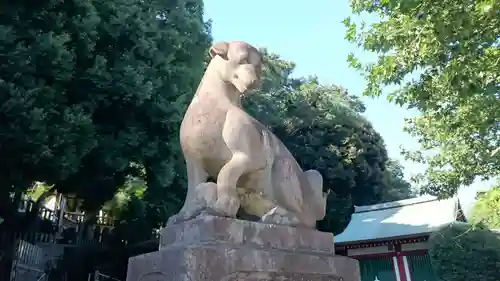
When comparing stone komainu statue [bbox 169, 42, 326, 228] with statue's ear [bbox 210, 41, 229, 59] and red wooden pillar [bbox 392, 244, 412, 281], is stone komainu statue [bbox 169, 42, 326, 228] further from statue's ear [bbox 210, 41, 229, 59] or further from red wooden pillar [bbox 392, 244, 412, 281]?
red wooden pillar [bbox 392, 244, 412, 281]

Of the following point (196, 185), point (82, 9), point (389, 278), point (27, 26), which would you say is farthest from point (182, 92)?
point (389, 278)

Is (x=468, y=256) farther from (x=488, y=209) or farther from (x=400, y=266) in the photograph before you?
(x=488, y=209)

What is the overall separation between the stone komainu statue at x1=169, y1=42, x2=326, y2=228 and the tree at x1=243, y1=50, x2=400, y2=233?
17.1 metres

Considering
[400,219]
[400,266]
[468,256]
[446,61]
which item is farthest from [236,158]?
[400,219]

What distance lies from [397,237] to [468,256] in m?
3.61

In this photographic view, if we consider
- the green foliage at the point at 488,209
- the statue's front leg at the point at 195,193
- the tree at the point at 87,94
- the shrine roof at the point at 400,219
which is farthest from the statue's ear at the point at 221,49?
the shrine roof at the point at 400,219

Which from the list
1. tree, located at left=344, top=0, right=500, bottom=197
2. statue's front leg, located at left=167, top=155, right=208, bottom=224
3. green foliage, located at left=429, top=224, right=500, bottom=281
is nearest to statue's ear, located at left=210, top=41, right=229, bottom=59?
statue's front leg, located at left=167, top=155, right=208, bottom=224

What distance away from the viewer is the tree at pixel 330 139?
2233 centimetres

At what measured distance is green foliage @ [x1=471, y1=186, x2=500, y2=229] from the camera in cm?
752

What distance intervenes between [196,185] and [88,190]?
813cm

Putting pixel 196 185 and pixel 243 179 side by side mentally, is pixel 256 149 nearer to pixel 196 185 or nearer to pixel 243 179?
pixel 243 179

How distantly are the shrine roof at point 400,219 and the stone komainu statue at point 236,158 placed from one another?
12996mm

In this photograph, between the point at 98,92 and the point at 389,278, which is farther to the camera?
the point at 389,278

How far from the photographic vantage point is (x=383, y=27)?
7.15 metres
